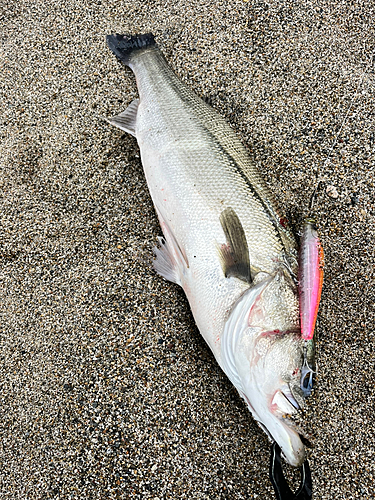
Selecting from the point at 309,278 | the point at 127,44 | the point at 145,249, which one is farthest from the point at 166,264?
the point at 127,44

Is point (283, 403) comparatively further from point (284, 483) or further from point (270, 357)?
point (284, 483)

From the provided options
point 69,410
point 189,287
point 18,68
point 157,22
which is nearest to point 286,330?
point 189,287

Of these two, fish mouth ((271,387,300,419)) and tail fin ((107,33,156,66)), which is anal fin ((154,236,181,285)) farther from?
tail fin ((107,33,156,66))

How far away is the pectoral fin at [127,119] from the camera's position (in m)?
2.79

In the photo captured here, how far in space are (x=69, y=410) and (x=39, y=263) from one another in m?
1.01

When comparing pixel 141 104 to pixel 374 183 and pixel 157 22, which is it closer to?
pixel 157 22

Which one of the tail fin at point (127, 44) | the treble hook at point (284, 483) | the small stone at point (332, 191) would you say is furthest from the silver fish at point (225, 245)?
the small stone at point (332, 191)

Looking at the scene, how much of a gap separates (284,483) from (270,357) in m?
0.63

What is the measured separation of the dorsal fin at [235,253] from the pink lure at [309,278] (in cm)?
31

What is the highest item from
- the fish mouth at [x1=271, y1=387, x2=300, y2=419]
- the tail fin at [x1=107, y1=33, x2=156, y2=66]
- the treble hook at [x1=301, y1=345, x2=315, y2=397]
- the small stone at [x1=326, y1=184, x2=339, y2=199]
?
the tail fin at [x1=107, y1=33, x2=156, y2=66]

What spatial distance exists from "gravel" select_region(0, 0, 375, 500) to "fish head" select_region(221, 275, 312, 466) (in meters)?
0.13

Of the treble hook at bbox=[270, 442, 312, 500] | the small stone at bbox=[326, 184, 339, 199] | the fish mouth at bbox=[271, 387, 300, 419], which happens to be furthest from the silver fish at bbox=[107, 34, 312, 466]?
the small stone at bbox=[326, 184, 339, 199]

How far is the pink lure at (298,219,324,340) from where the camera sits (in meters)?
1.94

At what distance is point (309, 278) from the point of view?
2049mm
